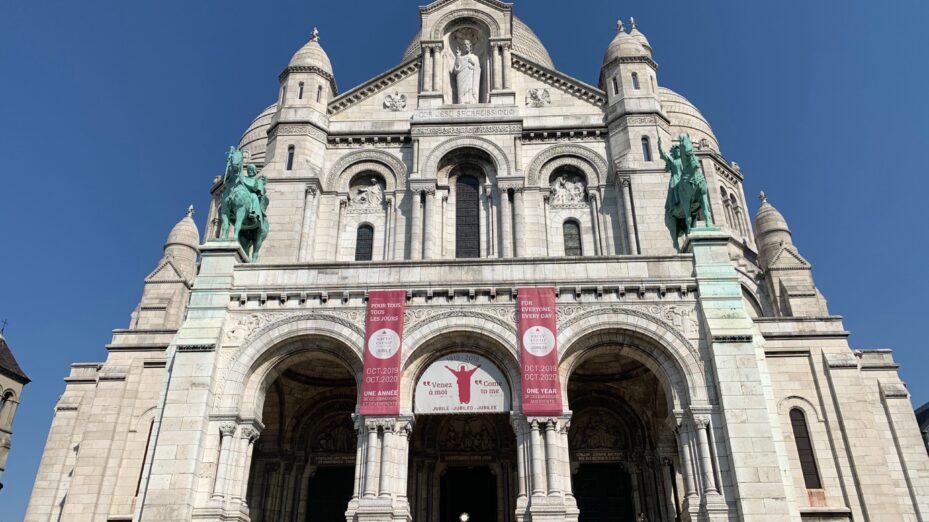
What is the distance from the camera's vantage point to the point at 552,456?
16609 mm

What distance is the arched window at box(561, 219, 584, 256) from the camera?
26.0 meters

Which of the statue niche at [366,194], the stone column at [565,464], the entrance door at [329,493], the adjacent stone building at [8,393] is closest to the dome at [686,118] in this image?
the statue niche at [366,194]

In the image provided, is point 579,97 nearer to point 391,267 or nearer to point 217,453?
point 391,267

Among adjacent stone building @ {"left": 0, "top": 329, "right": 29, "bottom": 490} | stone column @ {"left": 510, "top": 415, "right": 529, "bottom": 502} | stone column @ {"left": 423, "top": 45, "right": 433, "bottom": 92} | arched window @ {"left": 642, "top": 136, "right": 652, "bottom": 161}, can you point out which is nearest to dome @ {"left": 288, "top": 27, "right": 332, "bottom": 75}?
stone column @ {"left": 423, "top": 45, "right": 433, "bottom": 92}

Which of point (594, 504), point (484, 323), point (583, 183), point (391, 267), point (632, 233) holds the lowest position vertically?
point (594, 504)

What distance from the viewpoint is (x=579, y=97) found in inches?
1155

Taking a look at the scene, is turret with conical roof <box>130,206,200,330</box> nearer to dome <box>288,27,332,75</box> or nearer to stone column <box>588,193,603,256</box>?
dome <box>288,27,332,75</box>

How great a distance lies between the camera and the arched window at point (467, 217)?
26125 mm

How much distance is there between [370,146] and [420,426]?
12133mm

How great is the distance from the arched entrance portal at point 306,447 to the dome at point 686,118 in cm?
2221

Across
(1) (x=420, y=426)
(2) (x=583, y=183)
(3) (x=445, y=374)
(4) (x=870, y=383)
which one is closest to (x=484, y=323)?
(3) (x=445, y=374)

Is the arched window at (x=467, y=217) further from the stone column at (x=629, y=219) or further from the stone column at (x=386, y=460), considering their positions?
the stone column at (x=386, y=460)

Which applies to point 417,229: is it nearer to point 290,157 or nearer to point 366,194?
point 366,194

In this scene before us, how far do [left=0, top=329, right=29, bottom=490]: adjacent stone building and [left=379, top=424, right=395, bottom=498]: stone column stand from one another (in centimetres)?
4138
